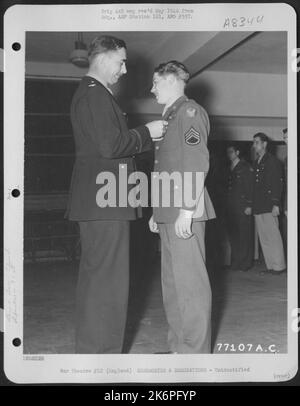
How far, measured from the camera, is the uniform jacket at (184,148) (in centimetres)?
156

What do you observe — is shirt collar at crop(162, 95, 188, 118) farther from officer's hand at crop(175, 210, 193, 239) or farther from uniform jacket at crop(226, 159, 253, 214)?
uniform jacket at crop(226, 159, 253, 214)

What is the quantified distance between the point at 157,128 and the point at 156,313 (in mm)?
1309

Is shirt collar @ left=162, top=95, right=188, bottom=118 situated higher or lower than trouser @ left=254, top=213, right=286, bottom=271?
higher

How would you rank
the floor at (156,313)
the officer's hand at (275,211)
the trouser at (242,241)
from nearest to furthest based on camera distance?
1. the floor at (156,313)
2. the officer's hand at (275,211)
3. the trouser at (242,241)

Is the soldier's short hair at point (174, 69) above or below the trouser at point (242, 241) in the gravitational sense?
above

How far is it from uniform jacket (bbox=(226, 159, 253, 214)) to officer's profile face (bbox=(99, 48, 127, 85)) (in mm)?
2586

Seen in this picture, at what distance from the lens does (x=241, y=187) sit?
408cm

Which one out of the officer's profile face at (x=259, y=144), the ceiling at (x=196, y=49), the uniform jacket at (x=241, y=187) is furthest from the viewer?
the uniform jacket at (x=241, y=187)

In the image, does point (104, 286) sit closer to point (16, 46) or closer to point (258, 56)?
point (16, 46)

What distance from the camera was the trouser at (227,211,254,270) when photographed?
4.18 meters

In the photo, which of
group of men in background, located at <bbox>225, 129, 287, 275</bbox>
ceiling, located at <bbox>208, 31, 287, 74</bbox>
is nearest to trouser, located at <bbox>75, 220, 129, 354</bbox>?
group of men in background, located at <bbox>225, 129, 287, 275</bbox>

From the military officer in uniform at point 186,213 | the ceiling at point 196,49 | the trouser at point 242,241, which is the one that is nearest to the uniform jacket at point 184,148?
the military officer in uniform at point 186,213

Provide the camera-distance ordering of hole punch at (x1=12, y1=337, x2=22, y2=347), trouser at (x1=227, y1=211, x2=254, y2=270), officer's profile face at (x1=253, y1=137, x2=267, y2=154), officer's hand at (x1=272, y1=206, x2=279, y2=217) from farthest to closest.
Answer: trouser at (x1=227, y1=211, x2=254, y2=270) < officer's profile face at (x1=253, y1=137, x2=267, y2=154) < officer's hand at (x1=272, y1=206, x2=279, y2=217) < hole punch at (x1=12, y1=337, x2=22, y2=347)

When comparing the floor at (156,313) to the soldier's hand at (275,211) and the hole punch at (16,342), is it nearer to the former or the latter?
the hole punch at (16,342)
